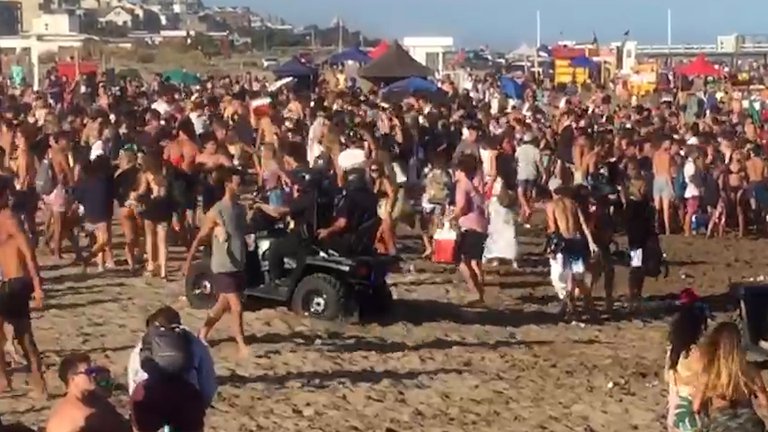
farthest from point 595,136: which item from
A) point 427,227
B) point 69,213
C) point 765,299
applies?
point 765,299

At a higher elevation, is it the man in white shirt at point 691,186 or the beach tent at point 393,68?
the beach tent at point 393,68

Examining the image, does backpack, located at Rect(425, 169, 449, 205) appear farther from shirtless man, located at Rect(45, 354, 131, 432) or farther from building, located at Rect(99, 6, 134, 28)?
building, located at Rect(99, 6, 134, 28)

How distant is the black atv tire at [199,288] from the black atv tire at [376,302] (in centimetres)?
130

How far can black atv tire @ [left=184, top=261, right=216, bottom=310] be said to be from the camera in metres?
12.5

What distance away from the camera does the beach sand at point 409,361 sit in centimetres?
964

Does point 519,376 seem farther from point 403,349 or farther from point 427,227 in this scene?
point 427,227

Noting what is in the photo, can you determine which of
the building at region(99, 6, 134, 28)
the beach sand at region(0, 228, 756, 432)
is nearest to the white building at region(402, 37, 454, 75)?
the beach sand at region(0, 228, 756, 432)

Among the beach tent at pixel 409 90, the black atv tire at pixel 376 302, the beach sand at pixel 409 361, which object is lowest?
the beach sand at pixel 409 361

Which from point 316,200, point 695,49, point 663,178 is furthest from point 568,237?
point 695,49

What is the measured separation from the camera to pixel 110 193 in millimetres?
14258

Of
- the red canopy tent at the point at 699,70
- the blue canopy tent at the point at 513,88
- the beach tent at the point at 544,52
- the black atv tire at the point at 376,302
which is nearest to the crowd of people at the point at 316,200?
the black atv tire at the point at 376,302

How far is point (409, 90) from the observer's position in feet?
96.8

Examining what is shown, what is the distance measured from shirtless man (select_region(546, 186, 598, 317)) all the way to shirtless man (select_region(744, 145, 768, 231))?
767 cm

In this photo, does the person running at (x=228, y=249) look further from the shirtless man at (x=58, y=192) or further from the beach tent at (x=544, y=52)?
the beach tent at (x=544, y=52)
